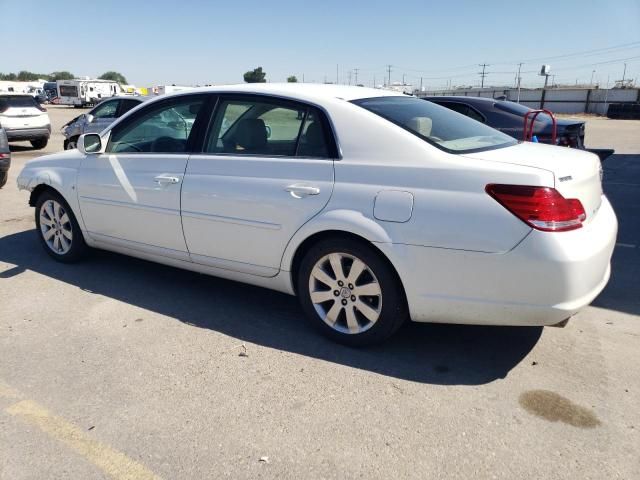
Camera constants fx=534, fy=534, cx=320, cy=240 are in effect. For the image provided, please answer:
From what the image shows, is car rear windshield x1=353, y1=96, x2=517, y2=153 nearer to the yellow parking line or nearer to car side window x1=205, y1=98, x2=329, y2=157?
car side window x1=205, y1=98, x2=329, y2=157

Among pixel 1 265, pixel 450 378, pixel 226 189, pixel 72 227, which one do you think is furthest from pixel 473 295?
pixel 1 265

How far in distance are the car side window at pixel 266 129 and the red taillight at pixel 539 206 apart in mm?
1150

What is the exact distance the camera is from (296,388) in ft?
9.80

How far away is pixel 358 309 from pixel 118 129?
2622 mm

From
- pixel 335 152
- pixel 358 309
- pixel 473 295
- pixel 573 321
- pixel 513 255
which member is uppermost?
pixel 335 152

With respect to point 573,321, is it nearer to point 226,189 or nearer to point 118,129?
point 226,189

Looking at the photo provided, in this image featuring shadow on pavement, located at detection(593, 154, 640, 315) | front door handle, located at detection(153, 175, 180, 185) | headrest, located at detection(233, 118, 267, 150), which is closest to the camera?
headrest, located at detection(233, 118, 267, 150)

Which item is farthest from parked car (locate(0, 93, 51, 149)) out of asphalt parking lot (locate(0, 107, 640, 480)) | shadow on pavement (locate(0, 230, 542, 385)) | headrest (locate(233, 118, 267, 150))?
headrest (locate(233, 118, 267, 150))

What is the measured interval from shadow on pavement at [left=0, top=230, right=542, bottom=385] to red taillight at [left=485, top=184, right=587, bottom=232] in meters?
0.96

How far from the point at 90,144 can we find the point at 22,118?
11988mm

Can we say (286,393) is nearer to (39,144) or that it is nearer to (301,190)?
(301,190)

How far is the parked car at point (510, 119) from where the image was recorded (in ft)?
26.1

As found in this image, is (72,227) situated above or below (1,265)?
above

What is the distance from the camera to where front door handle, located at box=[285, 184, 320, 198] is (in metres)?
3.31
